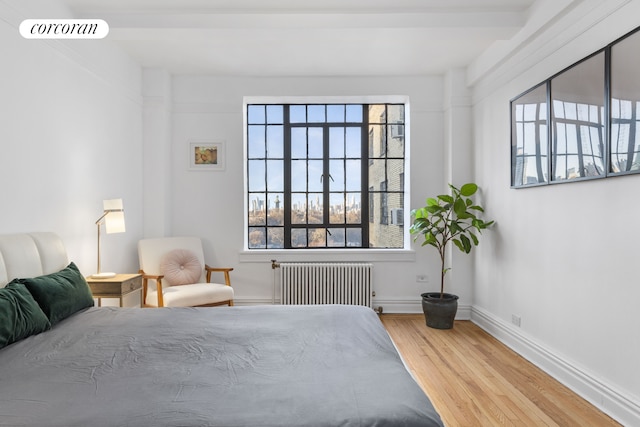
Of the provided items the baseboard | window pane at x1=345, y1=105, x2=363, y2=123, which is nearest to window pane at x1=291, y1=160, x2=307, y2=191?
window pane at x1=345, y1=105, x2=363, y2=123

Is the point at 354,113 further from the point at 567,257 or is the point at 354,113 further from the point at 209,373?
the point at 209,373

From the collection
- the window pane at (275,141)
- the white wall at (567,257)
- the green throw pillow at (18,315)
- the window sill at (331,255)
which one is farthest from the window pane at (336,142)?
the green throw pillow at (18,315)

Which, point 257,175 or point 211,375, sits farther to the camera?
point 257,175

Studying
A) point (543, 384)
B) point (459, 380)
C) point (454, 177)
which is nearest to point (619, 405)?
point (543, 384)

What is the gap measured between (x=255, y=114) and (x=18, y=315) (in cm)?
367

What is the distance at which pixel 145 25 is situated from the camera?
3.50 m

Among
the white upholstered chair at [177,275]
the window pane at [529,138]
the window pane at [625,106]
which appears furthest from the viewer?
the white upholstered chair at [177,275]

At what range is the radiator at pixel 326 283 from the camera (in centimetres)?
484

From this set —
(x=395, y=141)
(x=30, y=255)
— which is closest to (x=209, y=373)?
(x=30, y=255)

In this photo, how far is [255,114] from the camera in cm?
528

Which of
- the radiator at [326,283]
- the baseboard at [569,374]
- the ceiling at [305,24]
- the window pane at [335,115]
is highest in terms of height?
the ceiling at [305,24]

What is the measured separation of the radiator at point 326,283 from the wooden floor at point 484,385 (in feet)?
2.37

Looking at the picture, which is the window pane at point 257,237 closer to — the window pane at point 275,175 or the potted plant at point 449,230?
the window pane at point 275,175

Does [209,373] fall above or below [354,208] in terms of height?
below
